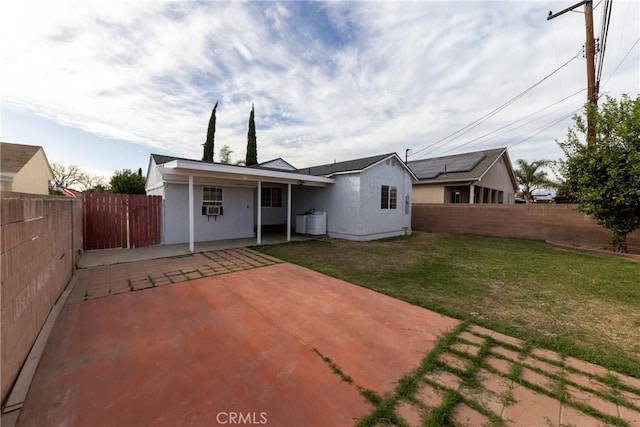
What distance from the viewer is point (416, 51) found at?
7.79m

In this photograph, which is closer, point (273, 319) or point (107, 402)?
point (107, 402)

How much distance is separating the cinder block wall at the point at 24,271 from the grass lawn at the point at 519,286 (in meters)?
4.34

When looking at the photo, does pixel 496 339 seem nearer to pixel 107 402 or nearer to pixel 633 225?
pixel 107 402

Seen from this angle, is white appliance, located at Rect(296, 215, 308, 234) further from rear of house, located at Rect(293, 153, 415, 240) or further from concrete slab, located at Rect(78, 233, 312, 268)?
concrete slab, located at Rect(78, 233, 312, 268)

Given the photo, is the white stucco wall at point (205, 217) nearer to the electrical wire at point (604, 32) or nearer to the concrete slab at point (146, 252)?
the concrete slab at point (146, 252)

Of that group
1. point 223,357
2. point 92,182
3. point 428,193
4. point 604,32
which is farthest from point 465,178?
point 92,182

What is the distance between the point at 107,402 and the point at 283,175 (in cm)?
753

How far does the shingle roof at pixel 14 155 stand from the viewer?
34.9ft

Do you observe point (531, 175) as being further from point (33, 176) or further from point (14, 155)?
point (33, 176)

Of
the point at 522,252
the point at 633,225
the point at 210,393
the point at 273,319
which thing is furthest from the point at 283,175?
the point at 633,225

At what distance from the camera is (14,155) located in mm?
12438

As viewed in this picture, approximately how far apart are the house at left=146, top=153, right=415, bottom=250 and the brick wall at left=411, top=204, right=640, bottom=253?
88.6 inches

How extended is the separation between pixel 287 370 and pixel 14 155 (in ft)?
62.1

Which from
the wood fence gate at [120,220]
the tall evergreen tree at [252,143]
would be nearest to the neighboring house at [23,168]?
the wood fence gate at [120,220]
